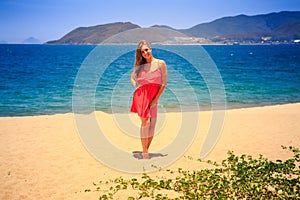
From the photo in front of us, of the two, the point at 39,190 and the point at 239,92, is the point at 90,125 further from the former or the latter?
the point at 239,92

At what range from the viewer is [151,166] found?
6910mm

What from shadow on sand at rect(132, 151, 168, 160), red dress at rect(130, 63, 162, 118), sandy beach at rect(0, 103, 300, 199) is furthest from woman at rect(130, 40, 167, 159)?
sandy beach at rect(0, 103, 300, 199)

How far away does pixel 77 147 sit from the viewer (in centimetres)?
838

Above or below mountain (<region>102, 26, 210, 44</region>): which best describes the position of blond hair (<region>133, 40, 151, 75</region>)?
below

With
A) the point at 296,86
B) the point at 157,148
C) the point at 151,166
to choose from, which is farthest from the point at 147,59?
the point at 296,86

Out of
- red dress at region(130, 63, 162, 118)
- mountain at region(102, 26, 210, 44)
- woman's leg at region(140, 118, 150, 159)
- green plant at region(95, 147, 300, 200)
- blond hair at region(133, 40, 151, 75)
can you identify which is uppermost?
mountain at region(102, 26, 210, 44)

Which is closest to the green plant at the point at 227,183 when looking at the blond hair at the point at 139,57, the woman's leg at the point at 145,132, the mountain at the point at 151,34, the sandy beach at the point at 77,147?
the sandy beach at the point at 77,147

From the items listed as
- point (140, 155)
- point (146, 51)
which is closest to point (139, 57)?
point (146, 51)

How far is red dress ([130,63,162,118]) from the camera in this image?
21.5 feet

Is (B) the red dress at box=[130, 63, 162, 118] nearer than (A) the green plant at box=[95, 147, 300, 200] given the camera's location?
No

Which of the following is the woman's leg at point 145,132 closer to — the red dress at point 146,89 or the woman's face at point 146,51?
the red dress at point 146,89

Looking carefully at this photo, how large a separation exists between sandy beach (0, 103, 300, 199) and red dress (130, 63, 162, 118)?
1.48 m

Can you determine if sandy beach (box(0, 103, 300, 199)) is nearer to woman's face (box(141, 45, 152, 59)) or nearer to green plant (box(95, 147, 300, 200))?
green plant (box(95, 147, 300, 200))

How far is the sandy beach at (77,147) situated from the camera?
593cm
